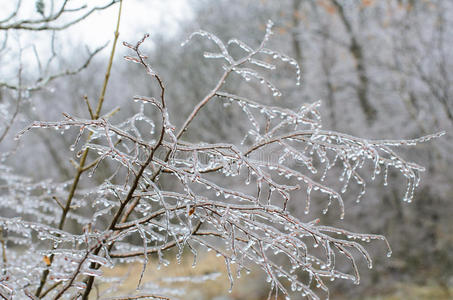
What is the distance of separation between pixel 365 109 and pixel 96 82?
30.6 ft

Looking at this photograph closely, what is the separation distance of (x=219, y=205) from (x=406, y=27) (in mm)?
8073

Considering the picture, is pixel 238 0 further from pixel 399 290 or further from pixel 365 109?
pixel 399 290

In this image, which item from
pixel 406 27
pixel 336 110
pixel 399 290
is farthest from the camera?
pixel 336 110

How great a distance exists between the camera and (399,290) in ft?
30.7

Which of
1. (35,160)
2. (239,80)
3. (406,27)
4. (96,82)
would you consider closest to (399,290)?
(406,27)

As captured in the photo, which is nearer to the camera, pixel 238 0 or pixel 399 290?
pixel 399 290

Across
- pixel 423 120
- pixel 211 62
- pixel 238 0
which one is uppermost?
pixel 238 0

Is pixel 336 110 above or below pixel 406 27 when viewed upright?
below

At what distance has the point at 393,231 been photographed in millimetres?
9359

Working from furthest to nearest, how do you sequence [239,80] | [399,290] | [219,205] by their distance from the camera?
[239,80] < [399,290] < [219,205]

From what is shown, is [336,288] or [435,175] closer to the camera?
[435,175]

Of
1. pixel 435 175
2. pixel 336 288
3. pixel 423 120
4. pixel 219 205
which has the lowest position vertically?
pixel 336 288

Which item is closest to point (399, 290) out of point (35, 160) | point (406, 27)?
point (406, 27)

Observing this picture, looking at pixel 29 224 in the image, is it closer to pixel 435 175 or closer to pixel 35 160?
pixel 435 175
